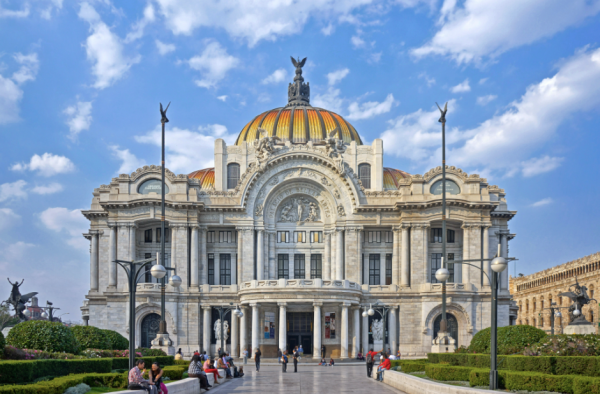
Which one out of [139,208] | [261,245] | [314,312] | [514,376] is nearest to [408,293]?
[314,312]

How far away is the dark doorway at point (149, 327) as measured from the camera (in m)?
68.2

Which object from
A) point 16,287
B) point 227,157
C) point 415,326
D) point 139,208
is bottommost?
point 415,326

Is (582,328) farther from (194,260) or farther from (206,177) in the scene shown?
(206,177)

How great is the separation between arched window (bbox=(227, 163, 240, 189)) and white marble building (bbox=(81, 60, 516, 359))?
3.94ft

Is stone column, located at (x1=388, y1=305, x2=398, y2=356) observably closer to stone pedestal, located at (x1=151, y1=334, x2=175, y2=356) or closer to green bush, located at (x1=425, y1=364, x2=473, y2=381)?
stone pedestal, located at (x1=151, y1=334, x2=175, y2=356)

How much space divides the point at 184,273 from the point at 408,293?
22.8 metres

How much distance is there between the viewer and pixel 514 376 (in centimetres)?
2644

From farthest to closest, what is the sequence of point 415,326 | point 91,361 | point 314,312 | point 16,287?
point 415,326
point 314,312
point 16,287
point 91,361

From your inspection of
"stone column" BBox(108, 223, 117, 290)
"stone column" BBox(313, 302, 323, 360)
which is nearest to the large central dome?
"stone column" BBox(108, 223, 117, 290)

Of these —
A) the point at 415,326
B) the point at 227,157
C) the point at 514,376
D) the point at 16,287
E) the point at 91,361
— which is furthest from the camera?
the point at 227,157

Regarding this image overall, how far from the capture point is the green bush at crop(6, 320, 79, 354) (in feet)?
114

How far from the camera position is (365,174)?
78438 mm

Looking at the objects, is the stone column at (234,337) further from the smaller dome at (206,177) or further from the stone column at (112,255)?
the smaller dome at (206,177)

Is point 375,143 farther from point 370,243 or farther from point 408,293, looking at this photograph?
point 408,293
